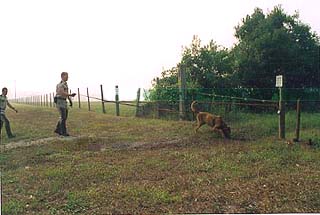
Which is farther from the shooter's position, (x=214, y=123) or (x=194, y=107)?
(x=194, y=107)

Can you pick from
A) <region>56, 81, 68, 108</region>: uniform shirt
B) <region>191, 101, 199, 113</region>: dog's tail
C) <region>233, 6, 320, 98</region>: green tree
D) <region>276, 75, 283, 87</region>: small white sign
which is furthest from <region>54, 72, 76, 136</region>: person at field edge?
<region>276, 75, 283, 87</region>: small white sign

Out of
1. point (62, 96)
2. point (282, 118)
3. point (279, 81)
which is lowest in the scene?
point (282, 118)

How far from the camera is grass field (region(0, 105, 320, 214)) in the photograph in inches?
87.5

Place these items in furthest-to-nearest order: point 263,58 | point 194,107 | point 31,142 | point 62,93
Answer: point 194,107 < point 31,142 < point 62,93 < point 263,58

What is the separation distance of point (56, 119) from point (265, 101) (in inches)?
85.5

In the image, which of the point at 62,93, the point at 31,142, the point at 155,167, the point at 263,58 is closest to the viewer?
the point at 155,167

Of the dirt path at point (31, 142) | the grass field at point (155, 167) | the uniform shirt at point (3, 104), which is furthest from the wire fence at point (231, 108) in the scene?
the dirt path at point (31, 142)

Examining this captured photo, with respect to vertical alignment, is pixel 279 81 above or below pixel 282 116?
above

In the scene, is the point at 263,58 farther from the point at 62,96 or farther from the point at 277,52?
the point at 62,96

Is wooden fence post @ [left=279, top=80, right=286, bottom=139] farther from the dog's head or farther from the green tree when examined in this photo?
the dog's head

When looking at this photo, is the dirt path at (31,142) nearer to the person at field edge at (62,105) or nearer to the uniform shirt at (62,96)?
the person at field edge at (62,105)

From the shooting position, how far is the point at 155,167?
9.55ft

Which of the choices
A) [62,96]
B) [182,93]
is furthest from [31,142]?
[182,93]

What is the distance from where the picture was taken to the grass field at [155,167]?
87.5 inches
